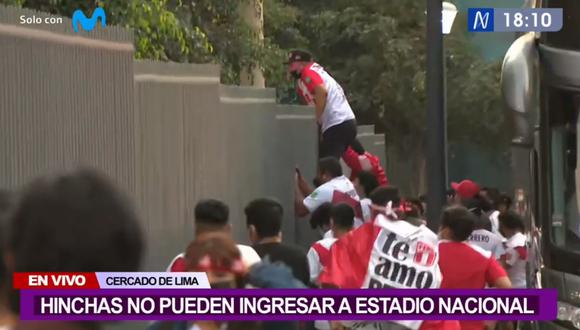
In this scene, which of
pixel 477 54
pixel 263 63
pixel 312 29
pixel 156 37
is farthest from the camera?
pixel 477 54

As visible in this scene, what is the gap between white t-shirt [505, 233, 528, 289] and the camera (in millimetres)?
14102

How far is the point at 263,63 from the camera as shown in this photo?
22516 mm

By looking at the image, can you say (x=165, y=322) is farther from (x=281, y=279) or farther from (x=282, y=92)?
(x=282, y=92)

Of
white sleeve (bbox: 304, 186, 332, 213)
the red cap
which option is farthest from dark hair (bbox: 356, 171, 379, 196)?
the red cap

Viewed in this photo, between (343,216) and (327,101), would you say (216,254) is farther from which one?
(327,101)

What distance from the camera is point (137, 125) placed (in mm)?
Answer: 11859

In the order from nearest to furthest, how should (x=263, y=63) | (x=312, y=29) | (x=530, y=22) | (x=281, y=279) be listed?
(x=281, y=279) → (x=530, y=22) → (x=263, y=63) → (x=312, y=29)

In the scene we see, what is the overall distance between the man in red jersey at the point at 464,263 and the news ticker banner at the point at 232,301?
200mm

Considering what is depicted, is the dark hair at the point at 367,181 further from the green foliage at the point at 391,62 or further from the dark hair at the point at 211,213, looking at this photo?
the green foliage at the point at 391,62

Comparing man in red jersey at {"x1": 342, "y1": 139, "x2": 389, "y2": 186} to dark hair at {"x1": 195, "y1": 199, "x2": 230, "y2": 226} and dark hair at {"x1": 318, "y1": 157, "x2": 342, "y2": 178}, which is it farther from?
dark hair at {"x1": 195, "y1": 199, "x2": 230, "y2": 226}

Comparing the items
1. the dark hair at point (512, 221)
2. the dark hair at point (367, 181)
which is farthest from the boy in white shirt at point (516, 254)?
the dark hair at point (367, 181)

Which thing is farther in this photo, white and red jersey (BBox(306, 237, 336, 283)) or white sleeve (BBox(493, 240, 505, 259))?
white sleeve (BBox(493, 240, 505, 259))

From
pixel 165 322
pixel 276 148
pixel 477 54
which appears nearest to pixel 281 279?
pixel 165 322

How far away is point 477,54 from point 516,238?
23670mm
